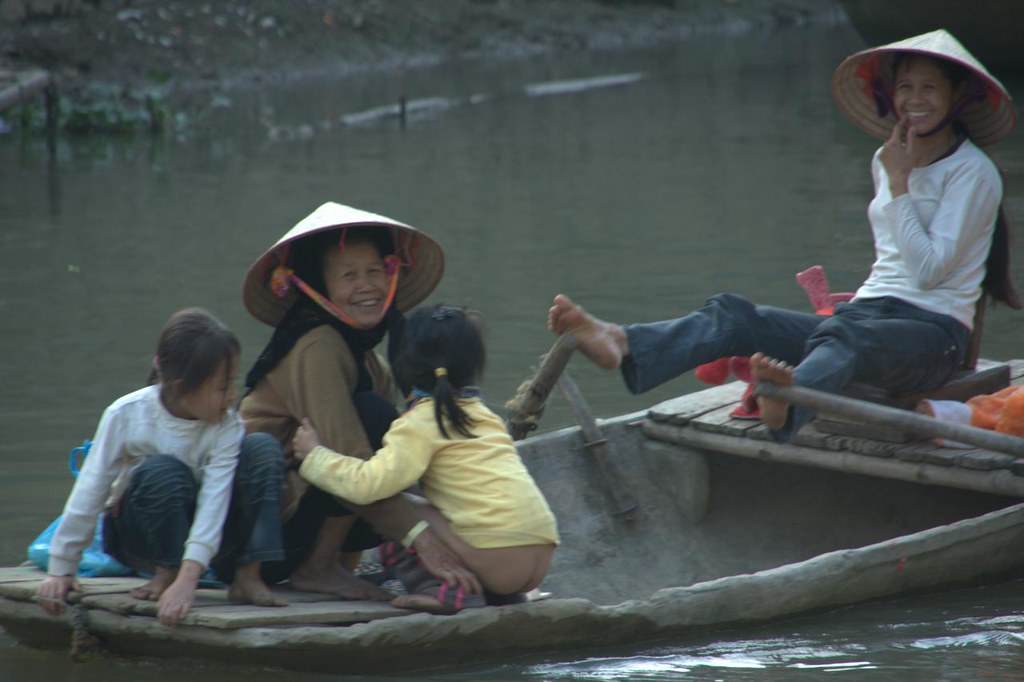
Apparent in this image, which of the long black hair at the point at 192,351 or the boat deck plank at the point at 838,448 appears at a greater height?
the long black hair at the point at 192,351

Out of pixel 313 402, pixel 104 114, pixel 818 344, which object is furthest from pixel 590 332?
pixel 104 114

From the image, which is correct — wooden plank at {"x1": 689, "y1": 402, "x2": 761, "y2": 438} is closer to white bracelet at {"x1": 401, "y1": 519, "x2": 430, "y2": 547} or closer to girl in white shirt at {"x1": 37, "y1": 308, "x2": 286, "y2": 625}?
white bracelet at {"x1": 401, "y1": 519, "x2": 430, "y2": 547}

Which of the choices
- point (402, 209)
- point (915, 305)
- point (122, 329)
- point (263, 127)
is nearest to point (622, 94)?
point (263, 127)

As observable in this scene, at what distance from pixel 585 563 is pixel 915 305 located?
114 centimetres

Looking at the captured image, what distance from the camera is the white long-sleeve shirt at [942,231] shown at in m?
4.05

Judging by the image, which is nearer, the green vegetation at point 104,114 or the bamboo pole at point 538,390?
the bamboo pole at point 538,390

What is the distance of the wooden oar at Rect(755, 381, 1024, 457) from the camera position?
12.0 ft

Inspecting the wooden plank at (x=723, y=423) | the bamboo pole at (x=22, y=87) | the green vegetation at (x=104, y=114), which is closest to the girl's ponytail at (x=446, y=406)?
the wooden plank at (x=723, y=423)

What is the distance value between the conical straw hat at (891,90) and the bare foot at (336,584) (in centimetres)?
191

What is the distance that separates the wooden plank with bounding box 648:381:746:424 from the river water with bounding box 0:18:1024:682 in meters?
0.78

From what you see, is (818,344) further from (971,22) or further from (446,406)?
(971,22)

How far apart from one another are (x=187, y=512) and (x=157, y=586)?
0.18 meters

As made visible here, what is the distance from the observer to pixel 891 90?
4.37 meters

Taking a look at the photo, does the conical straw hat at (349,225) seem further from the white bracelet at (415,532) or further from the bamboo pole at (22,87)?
the bamboo pole at (22,87)
